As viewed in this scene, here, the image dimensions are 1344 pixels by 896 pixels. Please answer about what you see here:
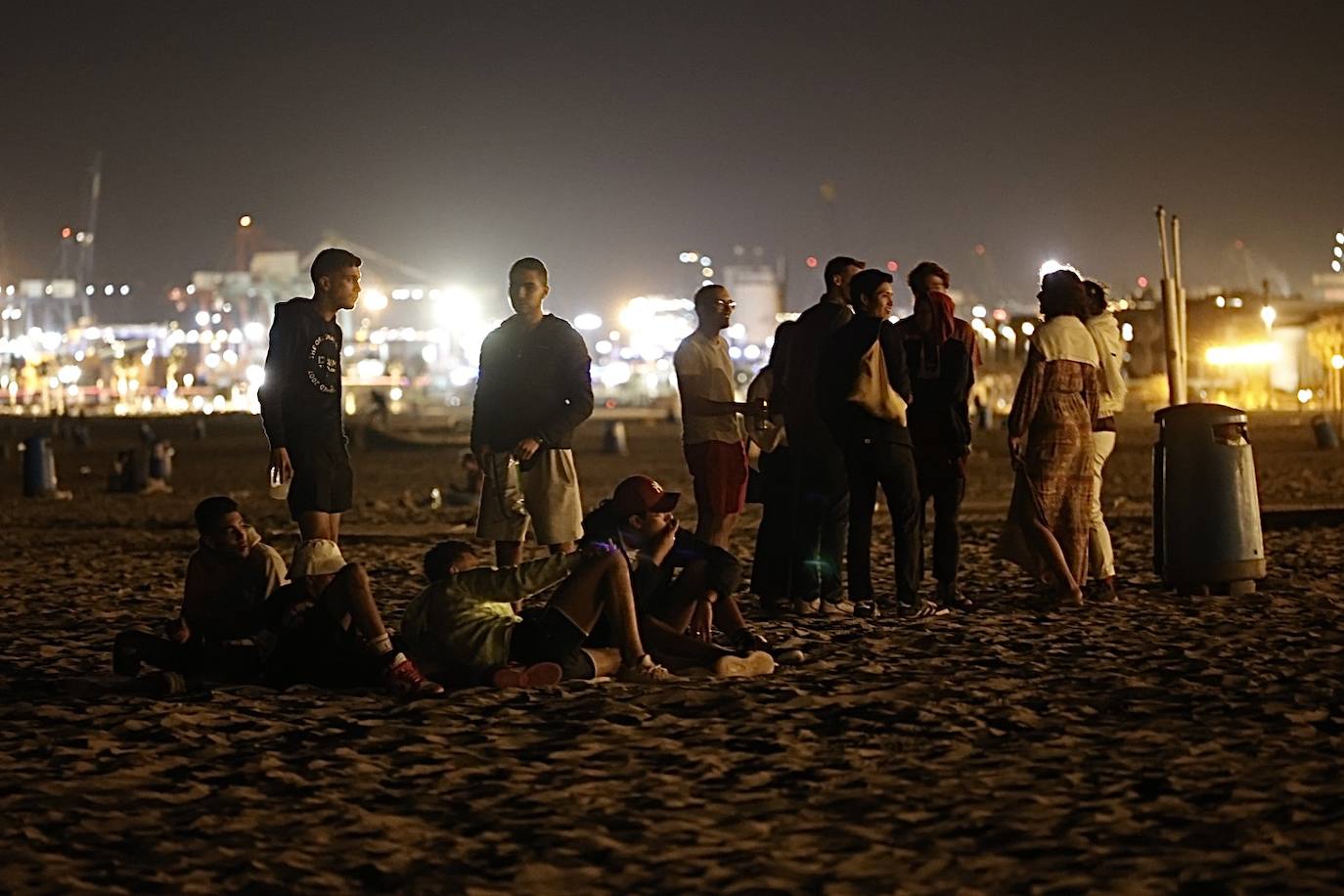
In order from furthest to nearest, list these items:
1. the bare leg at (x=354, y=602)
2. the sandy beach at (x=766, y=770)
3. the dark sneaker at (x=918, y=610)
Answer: the dark sneaker at (x=918, y=610) → the bare leg at (x=354, y=602) → the sandy beach at (x=766, y=770)

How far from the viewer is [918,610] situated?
9.88 meters

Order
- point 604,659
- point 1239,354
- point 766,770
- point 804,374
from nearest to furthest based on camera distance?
point 766,770 → point 604,659 → point 804,374 → point 1239,354

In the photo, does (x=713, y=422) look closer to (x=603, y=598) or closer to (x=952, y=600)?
(x=952, y=600)

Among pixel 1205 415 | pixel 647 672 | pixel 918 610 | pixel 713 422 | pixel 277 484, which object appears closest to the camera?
pixel 647 672

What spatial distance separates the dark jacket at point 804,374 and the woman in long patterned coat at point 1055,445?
1.02 m

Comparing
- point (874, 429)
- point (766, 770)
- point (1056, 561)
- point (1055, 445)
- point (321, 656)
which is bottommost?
point (766, 770)

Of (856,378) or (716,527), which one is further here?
(716,527)

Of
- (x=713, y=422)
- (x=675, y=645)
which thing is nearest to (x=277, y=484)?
(x=675, y=645)

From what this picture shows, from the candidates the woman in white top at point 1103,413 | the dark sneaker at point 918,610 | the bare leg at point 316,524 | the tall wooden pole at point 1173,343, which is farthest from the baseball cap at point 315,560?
the tall wooden pole at point 1173,343

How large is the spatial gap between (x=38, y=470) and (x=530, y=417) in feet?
59.1

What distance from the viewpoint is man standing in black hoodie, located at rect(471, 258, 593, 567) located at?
9.02 m

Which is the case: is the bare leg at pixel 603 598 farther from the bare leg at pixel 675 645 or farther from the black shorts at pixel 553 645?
the bare leg at pixel 675 645

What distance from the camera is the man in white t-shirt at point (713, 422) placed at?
32.8ft

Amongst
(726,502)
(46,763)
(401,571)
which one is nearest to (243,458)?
(401,571)
